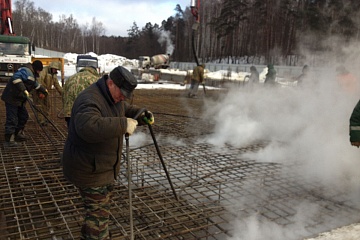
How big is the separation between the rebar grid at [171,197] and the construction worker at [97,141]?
0.62 meters

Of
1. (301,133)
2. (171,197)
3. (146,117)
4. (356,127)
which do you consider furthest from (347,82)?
(146,117)

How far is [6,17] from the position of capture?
16281mm

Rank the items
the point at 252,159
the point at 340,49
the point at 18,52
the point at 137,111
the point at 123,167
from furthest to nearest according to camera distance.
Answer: the point at 18,52 → the point at 340,49 → the point at 252,159 → the point at 123,167 → the point at 137,111

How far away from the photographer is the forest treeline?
33.3 feet

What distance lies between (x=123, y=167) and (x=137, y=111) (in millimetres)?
2116

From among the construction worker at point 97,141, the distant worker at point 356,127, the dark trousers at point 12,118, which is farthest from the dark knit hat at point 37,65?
the distant worker at point 356,127

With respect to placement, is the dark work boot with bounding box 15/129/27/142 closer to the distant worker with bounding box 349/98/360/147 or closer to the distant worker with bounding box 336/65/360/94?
the distant worker with bounding box 349/98/360/147

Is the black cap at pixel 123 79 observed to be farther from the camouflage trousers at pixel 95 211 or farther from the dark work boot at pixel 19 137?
the dark work boot at pixel 19 137

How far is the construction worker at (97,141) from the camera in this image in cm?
208

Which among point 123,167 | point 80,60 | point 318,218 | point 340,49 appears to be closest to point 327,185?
point 318,218

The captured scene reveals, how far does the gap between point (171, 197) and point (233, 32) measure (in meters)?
33.7

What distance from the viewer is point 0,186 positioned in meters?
3.79

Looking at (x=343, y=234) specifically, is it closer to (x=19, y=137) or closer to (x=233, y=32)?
(x=19, y=137)

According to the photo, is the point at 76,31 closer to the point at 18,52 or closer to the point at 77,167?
the point at 18,52
